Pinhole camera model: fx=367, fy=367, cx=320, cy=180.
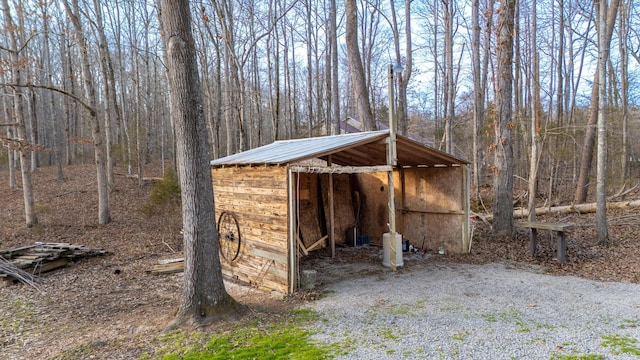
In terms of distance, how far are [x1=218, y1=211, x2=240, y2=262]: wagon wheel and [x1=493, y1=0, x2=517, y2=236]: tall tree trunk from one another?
6.17 m

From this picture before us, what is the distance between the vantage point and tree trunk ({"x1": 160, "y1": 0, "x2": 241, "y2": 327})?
473 centimetres

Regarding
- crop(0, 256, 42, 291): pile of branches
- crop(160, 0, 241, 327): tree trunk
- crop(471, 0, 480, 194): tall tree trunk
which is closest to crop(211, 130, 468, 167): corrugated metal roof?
crop(160, 0, 241, 327): tree trunk

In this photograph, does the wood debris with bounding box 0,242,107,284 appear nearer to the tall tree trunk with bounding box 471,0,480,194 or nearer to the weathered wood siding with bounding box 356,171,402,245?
the weathered wood siding with bounding box 356,171,402,245

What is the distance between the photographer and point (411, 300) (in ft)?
17.7

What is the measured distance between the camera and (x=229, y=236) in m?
7.21

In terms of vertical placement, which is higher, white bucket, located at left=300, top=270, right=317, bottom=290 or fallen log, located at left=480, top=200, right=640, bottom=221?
fallen log, located at left=480, top=200, right=640, bottom=221

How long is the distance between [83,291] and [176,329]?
2.99 metres

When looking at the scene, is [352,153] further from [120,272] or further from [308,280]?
[120,272]

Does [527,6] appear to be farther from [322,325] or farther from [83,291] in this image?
[83,291]

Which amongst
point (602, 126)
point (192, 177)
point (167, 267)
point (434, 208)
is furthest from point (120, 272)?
point (602, 126)

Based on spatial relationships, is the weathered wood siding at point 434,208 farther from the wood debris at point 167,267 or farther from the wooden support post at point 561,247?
the wood debris at point 167,267

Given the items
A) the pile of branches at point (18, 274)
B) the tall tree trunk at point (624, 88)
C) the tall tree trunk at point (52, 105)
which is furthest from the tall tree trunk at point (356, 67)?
the tall tree trunk at point (624, 88)

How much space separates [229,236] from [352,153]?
328cm

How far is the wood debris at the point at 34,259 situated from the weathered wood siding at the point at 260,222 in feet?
11.5
